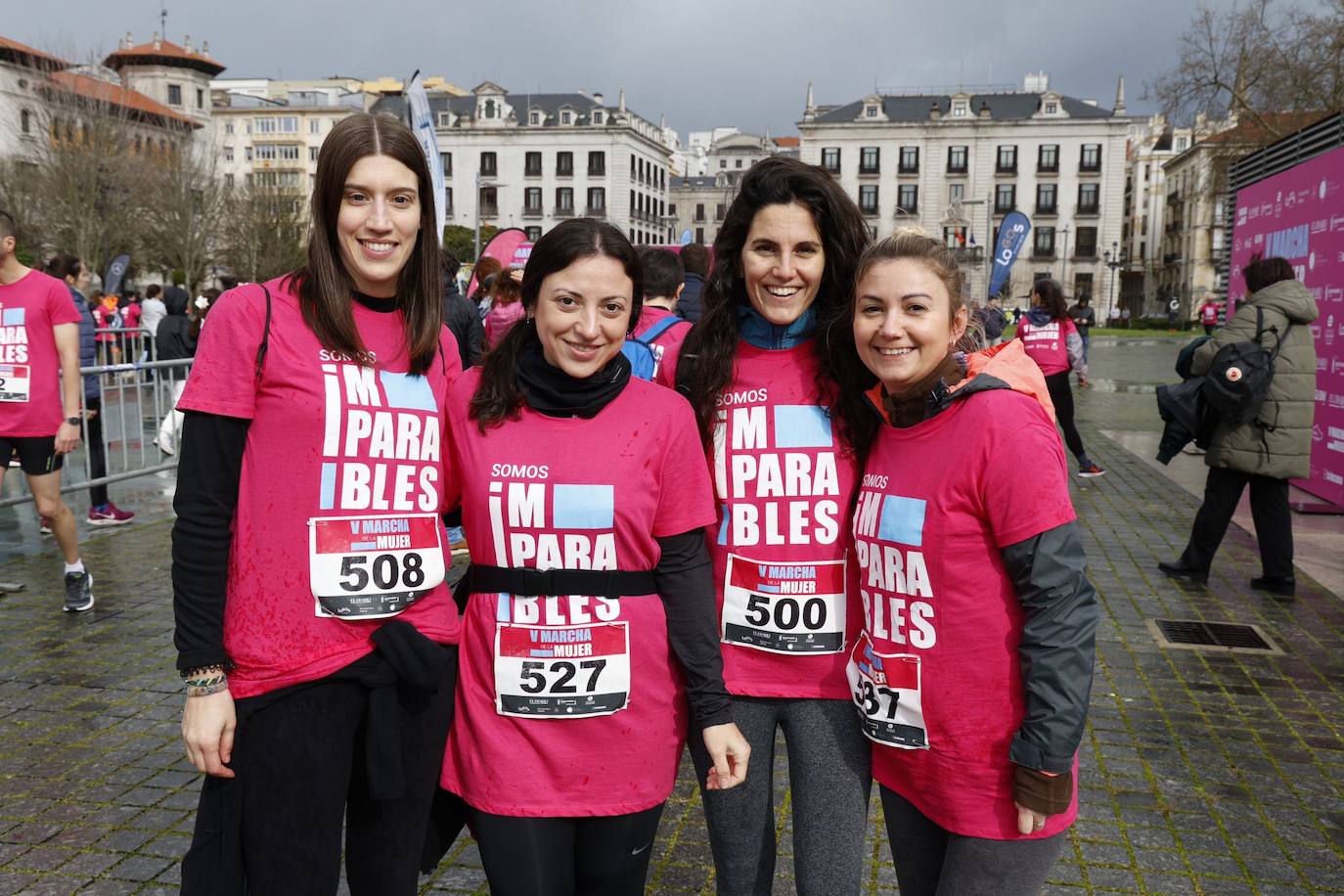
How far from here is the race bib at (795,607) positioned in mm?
2447

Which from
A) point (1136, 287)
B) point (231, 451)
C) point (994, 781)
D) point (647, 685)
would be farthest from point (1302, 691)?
point (1136, 287)

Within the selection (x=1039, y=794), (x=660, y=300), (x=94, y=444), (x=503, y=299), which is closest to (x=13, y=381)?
(x=94, y=444)

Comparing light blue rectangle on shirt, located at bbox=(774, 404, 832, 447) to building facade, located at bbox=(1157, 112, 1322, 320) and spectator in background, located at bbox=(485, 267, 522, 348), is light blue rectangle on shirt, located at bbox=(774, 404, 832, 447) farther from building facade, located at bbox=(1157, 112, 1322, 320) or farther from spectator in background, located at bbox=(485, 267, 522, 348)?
building facade, located at bbox=(1157, 112, 1322, 320)

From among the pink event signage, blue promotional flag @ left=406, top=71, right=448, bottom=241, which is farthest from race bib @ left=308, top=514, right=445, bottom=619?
the pink event signage

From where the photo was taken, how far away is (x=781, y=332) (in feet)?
8.50

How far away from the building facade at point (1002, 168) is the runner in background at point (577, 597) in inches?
3293

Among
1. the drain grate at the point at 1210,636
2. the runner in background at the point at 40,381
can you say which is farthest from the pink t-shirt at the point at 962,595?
the runner in background at the point at 40,381

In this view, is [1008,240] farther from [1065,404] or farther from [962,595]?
[962,595]

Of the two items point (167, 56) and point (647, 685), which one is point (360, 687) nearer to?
point (647, 685)

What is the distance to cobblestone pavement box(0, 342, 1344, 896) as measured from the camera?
351 cm

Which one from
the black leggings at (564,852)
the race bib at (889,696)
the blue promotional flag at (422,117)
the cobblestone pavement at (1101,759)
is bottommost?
the cobblestone pavement at (1101,759)

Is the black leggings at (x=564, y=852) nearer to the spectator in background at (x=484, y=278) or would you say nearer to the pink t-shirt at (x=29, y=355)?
the pink t-shirt at (x=29, y=355)

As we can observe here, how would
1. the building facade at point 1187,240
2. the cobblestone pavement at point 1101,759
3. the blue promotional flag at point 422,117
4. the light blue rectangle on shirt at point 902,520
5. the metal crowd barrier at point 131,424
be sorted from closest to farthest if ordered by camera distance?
1. the light blue rectangle on shirt at point 902,520
2. the cobblestone pavement at point 1101,759
3. the blue promotional flag at point 422,117
4. the metal crowd barrier at point 131,424
5. the building facade at point 1187,240

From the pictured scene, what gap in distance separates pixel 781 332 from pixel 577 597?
85 cm
